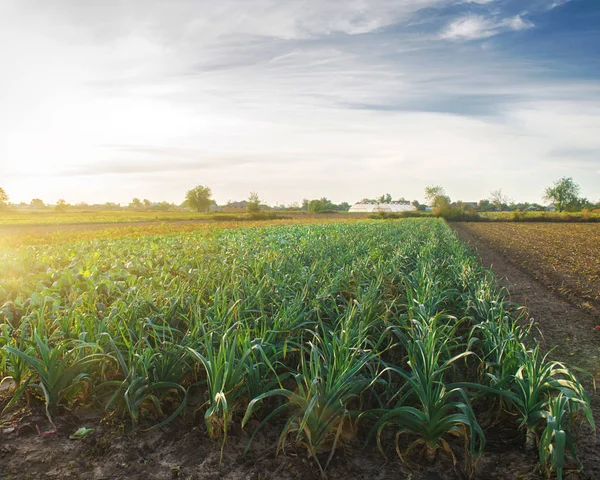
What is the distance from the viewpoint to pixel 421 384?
2547mm

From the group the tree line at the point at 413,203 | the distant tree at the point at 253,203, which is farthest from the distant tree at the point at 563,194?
the distant tree at the point at 253,203

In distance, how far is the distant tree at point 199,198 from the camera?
86375mm

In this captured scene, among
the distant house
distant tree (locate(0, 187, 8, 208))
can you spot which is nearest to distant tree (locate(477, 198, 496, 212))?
the distant house

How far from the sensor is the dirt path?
2.78 m

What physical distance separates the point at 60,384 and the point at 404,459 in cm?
240

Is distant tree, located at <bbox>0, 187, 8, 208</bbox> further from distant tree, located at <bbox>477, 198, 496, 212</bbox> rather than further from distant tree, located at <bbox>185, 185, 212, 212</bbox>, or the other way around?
distant tree, located at <bbox>477, 198, 496, 212</bbox>

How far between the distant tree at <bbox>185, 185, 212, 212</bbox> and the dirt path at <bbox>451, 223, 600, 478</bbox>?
8172cm

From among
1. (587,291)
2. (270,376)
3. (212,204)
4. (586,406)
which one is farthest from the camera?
(212,204)

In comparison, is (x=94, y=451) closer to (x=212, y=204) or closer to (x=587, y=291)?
(x=587, y=291)

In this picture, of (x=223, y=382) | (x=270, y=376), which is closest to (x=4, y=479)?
(x=223, y=382)

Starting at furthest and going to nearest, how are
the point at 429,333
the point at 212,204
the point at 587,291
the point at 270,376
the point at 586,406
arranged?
the point at 212,204, the point at 587,291, the point at 270,376, the point at 429,333, the point at 586,406

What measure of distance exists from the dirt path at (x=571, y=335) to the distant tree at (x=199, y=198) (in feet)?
268

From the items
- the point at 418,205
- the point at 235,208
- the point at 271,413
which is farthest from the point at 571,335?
the point at 418,205

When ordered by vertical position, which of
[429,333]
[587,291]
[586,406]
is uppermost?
[429,333]
